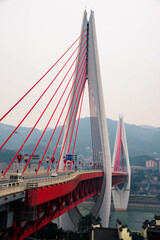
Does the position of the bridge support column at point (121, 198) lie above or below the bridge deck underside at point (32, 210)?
below

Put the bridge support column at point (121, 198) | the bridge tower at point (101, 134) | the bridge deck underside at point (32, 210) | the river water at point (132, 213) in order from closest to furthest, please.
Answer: the bridge deck underside at point (32, 210), the bridge tower at point (101, 134), the river water at point (132, 213), the bridge support column at point (121, 198)

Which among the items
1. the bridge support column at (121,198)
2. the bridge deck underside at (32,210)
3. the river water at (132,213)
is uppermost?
the bridge deck underside at (32,210)

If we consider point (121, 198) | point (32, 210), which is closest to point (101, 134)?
point (32, 210)

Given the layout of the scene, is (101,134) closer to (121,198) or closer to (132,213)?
(132,213)

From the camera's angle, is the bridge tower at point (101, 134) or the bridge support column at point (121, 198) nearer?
the bridge tower at point (101, 134)

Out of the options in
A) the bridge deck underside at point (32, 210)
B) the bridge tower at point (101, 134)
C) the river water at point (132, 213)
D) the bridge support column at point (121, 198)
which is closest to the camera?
the bridge deck underside at point (32, 210)

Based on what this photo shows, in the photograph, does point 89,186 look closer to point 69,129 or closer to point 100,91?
point 69,129

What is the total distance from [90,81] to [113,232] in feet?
82.7

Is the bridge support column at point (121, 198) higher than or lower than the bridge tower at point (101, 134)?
lower

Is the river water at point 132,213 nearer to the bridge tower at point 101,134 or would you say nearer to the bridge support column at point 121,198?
the bridge support column at point 121,198

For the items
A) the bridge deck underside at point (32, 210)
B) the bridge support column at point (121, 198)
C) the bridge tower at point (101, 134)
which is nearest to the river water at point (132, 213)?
the bridge support column at point (121, 198)

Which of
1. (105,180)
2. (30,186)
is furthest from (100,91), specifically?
(30,186)

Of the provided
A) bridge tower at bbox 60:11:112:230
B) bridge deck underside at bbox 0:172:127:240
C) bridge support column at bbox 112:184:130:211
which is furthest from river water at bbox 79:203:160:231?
bridge deck underside at bbox 0:172:127:240

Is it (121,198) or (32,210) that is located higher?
(32,210)
